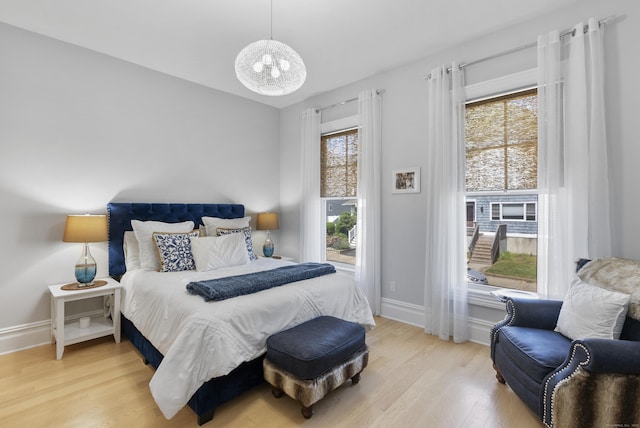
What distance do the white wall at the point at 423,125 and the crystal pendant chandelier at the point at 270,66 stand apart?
160 cm

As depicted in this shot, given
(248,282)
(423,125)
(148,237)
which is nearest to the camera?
(248,282)

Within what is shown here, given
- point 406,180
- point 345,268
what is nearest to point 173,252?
point 345,268

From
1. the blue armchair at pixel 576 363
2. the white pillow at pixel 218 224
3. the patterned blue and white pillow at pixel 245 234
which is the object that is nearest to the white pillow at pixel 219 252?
the patterned blue and white pillow at pixel 245 234

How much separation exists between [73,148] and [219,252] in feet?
5.90

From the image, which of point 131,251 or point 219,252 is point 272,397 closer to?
point 219,252

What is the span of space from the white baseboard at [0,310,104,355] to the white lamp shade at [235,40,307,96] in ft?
9.76

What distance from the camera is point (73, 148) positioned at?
3021 millimetres

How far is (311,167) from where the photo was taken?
173 inches

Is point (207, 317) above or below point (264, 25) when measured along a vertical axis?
below

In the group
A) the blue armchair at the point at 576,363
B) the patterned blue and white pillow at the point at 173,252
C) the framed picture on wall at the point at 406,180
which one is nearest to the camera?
the blue armchair at the point at 576,363

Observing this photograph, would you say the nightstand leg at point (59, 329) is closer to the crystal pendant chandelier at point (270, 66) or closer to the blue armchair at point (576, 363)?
the crystal pendant chandelier at point (270, 66)

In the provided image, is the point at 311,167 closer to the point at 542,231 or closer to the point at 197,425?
the point at 542,231

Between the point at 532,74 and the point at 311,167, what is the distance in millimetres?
2718

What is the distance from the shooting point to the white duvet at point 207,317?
1704 millimetres
